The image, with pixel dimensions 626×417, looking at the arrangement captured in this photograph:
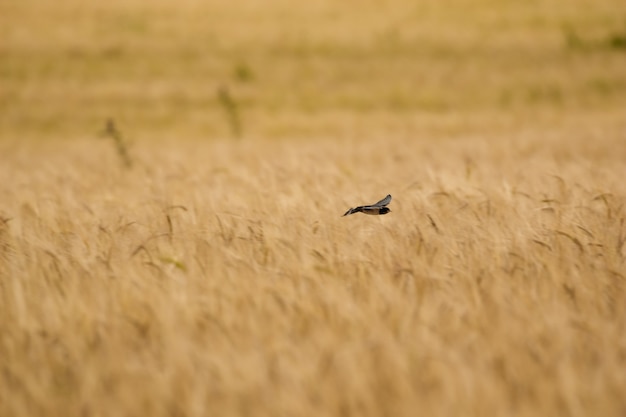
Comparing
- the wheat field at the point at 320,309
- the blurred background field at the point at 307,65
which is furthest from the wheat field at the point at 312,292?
the blurred background field at the point at 307,65

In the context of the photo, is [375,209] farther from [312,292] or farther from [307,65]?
[307,65]

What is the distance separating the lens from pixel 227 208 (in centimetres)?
308

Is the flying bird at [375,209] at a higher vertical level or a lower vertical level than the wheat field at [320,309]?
higher

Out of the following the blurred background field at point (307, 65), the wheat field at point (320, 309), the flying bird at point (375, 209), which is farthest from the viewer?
the blurred background field at point (307, 65)

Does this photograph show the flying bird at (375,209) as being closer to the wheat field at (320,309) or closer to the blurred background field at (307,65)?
the wheat field at (320,309)

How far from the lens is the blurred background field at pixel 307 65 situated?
49.2 feet

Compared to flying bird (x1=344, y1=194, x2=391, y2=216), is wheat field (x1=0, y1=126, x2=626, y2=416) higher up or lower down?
lower down

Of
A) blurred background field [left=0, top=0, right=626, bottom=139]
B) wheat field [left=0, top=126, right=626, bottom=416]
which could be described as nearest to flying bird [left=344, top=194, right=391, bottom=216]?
wheat field [left=0, top=126, right=626, bottom=416]

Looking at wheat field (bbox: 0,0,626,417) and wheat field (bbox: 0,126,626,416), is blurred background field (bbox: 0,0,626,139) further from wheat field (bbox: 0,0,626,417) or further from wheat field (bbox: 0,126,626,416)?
wheat field (bbox: 0,126,626,416)

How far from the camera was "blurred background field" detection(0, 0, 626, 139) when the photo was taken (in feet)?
49.2

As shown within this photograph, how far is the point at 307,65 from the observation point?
55.8 ft

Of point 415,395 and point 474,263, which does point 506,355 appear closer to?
point 415,395

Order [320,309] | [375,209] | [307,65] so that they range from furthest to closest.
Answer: [307,65]
[375,209]
[320,309]

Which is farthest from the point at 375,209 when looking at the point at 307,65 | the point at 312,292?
the point at 307,65
